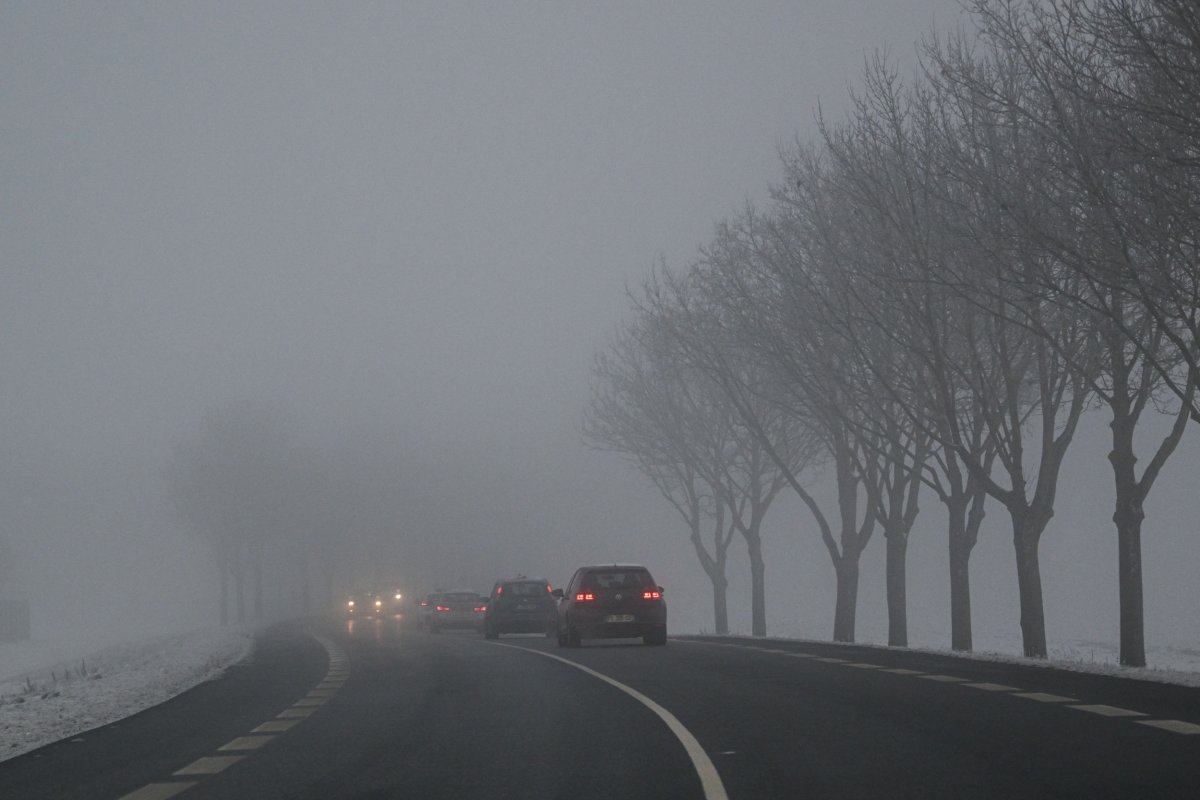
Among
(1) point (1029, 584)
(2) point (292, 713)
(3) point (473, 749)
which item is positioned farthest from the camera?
(1) point (1029, 584)

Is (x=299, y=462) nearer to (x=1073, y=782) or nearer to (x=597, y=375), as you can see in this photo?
(x=597, y=375)

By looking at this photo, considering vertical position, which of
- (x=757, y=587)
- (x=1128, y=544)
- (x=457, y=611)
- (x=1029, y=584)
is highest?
(x=1128, y=544)

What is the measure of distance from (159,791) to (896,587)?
28.1 metres

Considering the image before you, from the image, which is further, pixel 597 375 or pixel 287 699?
pixel 597 375

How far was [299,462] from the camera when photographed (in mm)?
97438

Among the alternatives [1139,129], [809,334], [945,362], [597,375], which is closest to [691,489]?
[597,375]

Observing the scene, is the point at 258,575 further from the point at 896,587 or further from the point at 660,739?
the point at 660,739

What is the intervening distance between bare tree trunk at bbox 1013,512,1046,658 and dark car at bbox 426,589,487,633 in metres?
27.7

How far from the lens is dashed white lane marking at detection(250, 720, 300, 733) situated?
14.5 meters

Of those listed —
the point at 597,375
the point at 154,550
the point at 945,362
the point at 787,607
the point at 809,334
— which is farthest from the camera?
the point at 154,550

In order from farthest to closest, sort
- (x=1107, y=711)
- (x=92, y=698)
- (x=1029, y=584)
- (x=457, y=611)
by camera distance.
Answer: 1. (x=457, y=611)
2. (x=1029, y=584)
3. (x=92, y=698)
4. (x=1107, y=711)

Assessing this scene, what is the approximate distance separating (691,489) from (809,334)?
23.6 metres

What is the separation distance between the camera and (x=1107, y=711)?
13.5 m

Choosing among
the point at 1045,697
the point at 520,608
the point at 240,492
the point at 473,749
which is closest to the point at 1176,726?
the point at 1045,697
